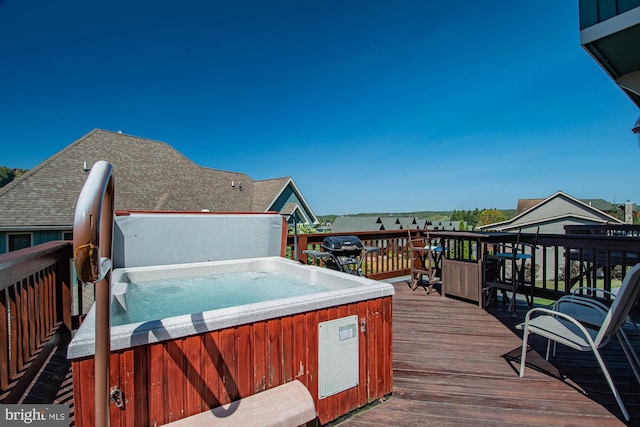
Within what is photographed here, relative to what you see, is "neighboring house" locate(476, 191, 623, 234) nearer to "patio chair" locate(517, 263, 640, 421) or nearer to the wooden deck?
the wooden deck

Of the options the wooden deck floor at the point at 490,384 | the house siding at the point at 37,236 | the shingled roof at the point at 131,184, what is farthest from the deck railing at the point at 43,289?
the house siding at the point at 37,236

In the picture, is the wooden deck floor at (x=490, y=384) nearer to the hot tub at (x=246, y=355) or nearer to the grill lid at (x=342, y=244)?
the hot tub at (x=246, y=355)

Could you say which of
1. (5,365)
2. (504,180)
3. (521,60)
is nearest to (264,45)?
(521,60)

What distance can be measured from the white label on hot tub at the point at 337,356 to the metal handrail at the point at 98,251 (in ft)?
3.76

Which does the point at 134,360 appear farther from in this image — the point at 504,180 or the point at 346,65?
the point at 504,180

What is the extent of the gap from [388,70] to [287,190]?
8.01 m

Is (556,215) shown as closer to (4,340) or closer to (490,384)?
(490,384)

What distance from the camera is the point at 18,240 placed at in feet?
27.5

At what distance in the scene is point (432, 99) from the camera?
9.90 meters

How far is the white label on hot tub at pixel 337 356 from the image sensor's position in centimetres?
188

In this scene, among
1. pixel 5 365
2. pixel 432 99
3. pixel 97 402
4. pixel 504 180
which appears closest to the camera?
pixel 97 402

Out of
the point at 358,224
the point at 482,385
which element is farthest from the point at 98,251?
the point at 358,224

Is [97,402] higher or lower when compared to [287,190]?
lower
